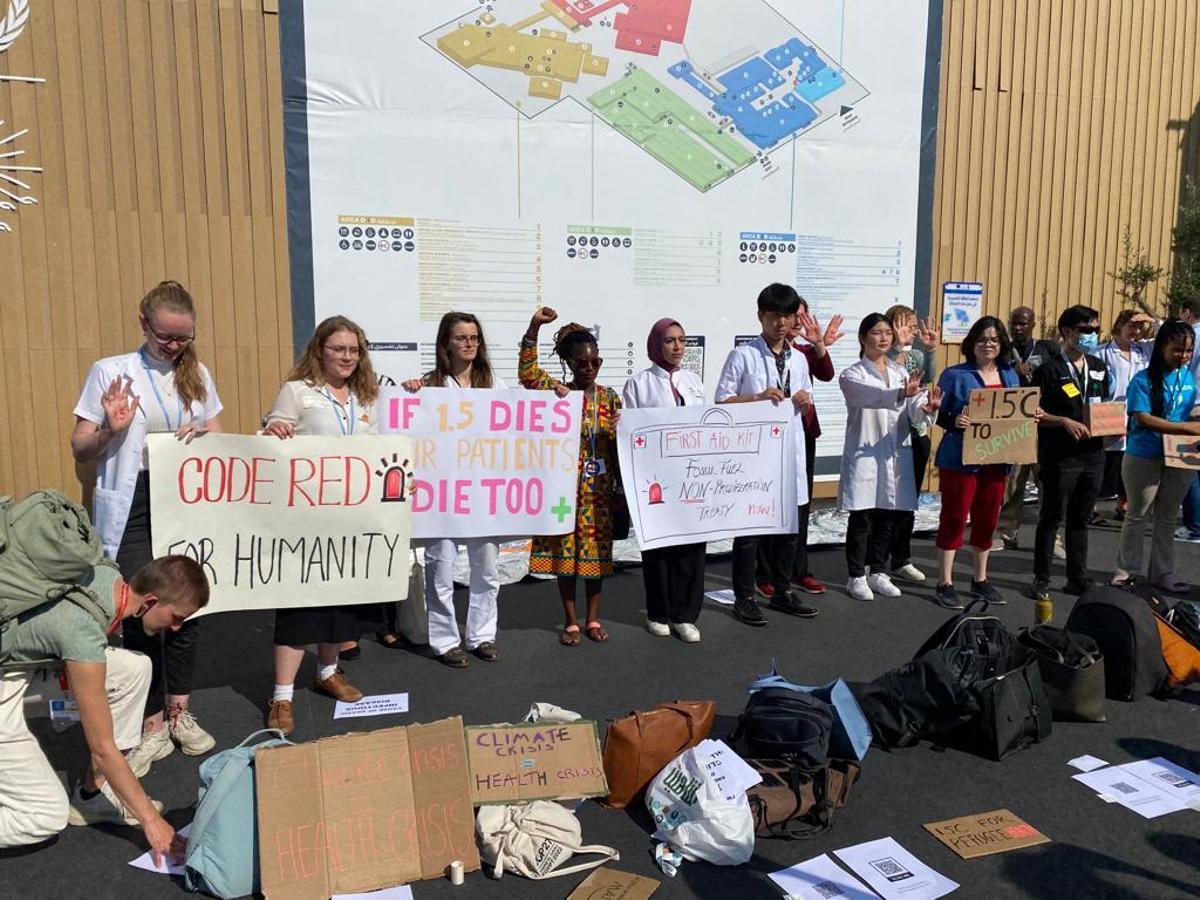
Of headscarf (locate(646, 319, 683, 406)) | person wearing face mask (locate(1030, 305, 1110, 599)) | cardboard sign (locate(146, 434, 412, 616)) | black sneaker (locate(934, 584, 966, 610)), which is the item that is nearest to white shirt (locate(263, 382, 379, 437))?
cardboard sign (locate(146, 434, 412, 616))

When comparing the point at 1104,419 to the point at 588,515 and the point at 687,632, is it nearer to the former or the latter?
the point at 687,632

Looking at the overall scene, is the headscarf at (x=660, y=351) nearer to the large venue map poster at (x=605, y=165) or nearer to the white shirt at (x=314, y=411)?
the white shirt at (x=314, y=411)

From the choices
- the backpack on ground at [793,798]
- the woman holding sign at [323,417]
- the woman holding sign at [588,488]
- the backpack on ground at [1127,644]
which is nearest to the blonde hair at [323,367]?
the woman holding sign at [323,417]

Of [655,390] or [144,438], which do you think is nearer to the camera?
[144,438]

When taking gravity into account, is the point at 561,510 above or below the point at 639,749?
above

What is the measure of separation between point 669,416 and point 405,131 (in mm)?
3126

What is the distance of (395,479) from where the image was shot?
4.10 meters

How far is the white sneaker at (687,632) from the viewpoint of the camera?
16.6 ft

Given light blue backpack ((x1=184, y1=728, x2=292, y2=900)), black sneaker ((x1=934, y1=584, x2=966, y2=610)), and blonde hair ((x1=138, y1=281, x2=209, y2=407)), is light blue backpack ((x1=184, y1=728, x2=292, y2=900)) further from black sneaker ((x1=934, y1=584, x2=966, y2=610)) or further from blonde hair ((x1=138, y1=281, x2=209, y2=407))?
black sneaker ((x1=934, y1=584, x2=966, y2=610))

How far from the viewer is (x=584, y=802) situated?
11.1 ft

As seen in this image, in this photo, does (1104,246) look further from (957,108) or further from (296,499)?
(296,499)

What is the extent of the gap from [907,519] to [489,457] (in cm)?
306

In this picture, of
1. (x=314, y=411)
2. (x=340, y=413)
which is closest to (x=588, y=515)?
(x=340, y=413)

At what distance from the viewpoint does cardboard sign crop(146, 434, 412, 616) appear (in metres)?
3.75
